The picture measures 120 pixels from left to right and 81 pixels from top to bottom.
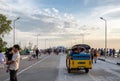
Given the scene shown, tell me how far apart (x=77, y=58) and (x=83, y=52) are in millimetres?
1218

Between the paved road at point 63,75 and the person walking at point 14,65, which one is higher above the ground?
the person walking at point 14,65

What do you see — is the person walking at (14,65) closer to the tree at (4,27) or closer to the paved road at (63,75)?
the paved road at (63,75)

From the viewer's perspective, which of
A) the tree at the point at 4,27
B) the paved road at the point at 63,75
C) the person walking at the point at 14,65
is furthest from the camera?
the tree at the point at 4,27

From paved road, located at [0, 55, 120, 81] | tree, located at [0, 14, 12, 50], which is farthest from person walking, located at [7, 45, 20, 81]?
tree, located at [0, 14, 12, 50]

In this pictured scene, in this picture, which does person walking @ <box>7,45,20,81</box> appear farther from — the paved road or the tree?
the tree

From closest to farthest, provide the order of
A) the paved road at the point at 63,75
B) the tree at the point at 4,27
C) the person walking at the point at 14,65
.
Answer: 1. the person walking at the point at 14,65
2. the paved road at the point at 63,75
3. the tree at the point at 4,27

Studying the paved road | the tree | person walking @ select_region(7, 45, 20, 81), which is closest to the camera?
person walking @ select_region(7, 45, 20, 81)

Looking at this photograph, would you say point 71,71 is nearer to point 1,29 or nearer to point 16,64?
point 16,64

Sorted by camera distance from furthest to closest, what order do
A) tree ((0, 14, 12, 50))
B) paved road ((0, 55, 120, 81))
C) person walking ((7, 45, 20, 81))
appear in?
tree ((0, 14, 12, 50)) → paved road ((0, 55, 120, 81)) → person walking ((7, 45, 20, 81))

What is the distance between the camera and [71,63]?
92.8 feet

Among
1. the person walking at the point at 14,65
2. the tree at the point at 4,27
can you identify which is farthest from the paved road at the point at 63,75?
the tree at the point at 4,27

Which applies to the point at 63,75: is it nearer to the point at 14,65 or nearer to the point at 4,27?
the point at 14,65

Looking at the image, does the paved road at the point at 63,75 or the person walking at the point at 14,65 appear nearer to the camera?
the person walking at the point at 14,65

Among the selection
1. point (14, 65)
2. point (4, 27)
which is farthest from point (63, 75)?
point (4, 27)
